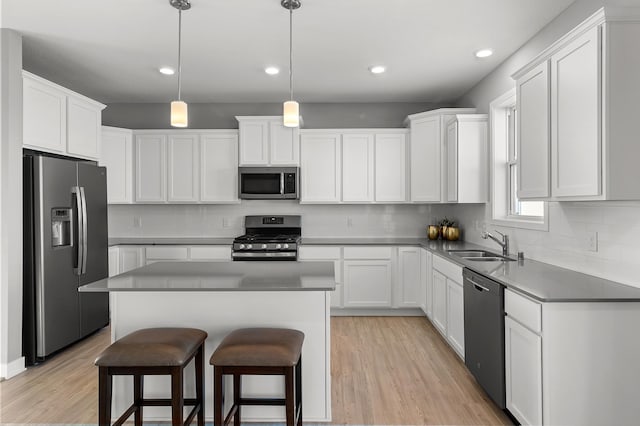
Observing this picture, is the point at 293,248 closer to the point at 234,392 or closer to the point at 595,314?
the point at 234,392

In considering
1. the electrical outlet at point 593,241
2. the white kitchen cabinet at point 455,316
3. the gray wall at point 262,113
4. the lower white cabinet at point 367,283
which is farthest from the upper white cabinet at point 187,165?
the electrical outlet at point 593,241

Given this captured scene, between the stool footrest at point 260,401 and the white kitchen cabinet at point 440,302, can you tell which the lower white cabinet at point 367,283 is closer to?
the white kitchen cabinet at point 440,302

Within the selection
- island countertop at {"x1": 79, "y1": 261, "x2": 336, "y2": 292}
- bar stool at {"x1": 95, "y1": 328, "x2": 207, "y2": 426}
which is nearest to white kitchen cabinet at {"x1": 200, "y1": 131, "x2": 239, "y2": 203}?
island countertop at {"x1": 79, "y1": 261, "x2": 336, "y2": 292}

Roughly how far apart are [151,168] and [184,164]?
41 cm

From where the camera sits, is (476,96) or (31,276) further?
(476,96)

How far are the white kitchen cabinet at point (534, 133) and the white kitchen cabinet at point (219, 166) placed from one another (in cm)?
326

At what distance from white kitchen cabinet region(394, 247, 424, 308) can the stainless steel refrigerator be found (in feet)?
10.3

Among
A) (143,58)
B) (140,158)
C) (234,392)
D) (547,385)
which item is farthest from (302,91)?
(547,385)

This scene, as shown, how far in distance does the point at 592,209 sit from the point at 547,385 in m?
1.19

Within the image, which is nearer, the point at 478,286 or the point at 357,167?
the point at 478,286

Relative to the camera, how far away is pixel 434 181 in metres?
4.57

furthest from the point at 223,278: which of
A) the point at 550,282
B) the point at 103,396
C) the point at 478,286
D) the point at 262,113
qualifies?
the point at 262,113

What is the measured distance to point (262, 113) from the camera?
527 centimetres

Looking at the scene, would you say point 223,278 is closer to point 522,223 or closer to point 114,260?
point 522,223
